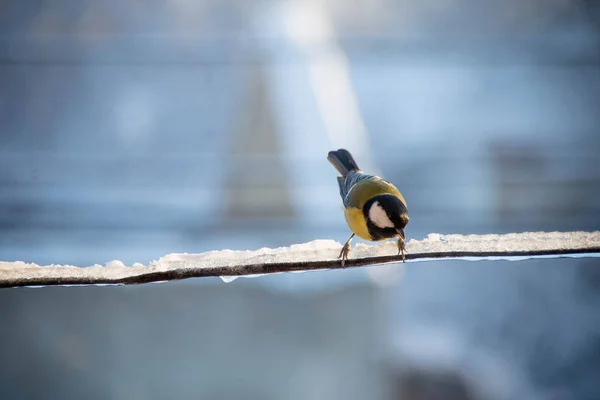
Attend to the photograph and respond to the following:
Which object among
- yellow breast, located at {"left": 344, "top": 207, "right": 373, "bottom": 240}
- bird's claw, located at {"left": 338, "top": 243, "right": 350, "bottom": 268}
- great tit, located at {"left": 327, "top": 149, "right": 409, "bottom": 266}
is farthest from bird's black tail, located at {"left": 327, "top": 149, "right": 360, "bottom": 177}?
bird's claw, located at {"left": 338, "top": 243, "right": 350, "bottom": 268}

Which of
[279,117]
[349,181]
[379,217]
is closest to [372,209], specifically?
[379,217]

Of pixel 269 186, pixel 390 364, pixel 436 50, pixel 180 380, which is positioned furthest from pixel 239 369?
pixel 436 50

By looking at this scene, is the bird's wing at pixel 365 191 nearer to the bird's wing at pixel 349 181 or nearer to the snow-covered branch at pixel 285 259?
→ the bird's wing at pixel 349 181

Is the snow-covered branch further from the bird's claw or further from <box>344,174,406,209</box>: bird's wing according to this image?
<box>344,174,406,209</box>: bird's wing

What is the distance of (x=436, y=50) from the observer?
47.1 inches

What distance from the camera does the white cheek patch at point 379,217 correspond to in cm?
64

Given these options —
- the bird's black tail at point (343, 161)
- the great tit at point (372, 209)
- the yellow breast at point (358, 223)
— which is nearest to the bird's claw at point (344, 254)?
the great tit at point (372, 209)

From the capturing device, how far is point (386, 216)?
0.64 metres

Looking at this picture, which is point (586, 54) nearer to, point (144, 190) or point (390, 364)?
point (390, 364)

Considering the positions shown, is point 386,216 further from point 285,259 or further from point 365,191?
point 285,259

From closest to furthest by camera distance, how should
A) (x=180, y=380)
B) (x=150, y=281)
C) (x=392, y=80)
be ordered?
(x=150, y=281) < (x=180, y=380) < (x=392, y=80)

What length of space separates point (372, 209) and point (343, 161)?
0.19 meters

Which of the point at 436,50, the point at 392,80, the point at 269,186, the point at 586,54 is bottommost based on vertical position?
the point at 269,186

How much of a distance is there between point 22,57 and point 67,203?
15.0 inches
